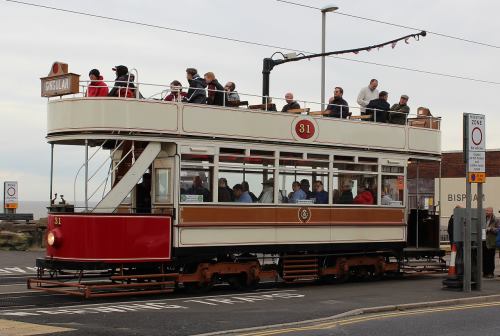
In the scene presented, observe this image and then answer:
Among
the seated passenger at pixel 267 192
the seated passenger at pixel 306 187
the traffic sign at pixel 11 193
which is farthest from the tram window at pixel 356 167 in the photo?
the traffic sign at pixel 11 193

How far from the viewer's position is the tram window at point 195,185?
16.0 m

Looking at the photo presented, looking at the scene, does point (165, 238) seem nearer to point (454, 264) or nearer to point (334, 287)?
point (334, 287)

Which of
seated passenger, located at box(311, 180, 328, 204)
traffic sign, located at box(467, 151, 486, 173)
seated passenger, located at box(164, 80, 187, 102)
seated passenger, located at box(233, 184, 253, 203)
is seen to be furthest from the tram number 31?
traffic sign, located at box(467, 151, 486, 173)

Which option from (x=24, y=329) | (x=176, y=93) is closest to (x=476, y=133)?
(x=176, y=93)

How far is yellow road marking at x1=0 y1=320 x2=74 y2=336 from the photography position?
10805 millimetres

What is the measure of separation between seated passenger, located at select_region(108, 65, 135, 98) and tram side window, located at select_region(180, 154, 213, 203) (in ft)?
5.05

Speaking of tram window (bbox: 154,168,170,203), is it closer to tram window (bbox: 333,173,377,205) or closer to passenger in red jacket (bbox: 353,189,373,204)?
tram window (bbox: 333,173,377,205)

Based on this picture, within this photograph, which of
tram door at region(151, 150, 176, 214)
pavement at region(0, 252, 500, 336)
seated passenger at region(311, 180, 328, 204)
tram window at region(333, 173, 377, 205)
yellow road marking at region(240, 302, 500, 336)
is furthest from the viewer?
tram window at region(333, 173, 377, 205)

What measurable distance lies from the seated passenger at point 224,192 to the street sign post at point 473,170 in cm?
459

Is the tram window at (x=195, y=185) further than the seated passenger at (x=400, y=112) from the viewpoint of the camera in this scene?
No

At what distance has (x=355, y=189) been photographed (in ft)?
61.7

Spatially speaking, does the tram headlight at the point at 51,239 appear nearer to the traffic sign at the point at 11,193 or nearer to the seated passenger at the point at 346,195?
the seated passenger at the point at 346,195

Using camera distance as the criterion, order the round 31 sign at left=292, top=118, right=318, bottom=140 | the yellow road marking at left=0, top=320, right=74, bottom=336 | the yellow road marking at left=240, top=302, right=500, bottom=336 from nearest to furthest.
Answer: the yellow road marking at left=0, top=320, right=74, bottom=336 < the yellow road marking at left=240, top=302, right=500, bottom=336 < the round 31 sign at left=292, top=118, right=318, bottom=140

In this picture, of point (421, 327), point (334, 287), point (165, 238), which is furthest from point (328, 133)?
point (421, 327)
